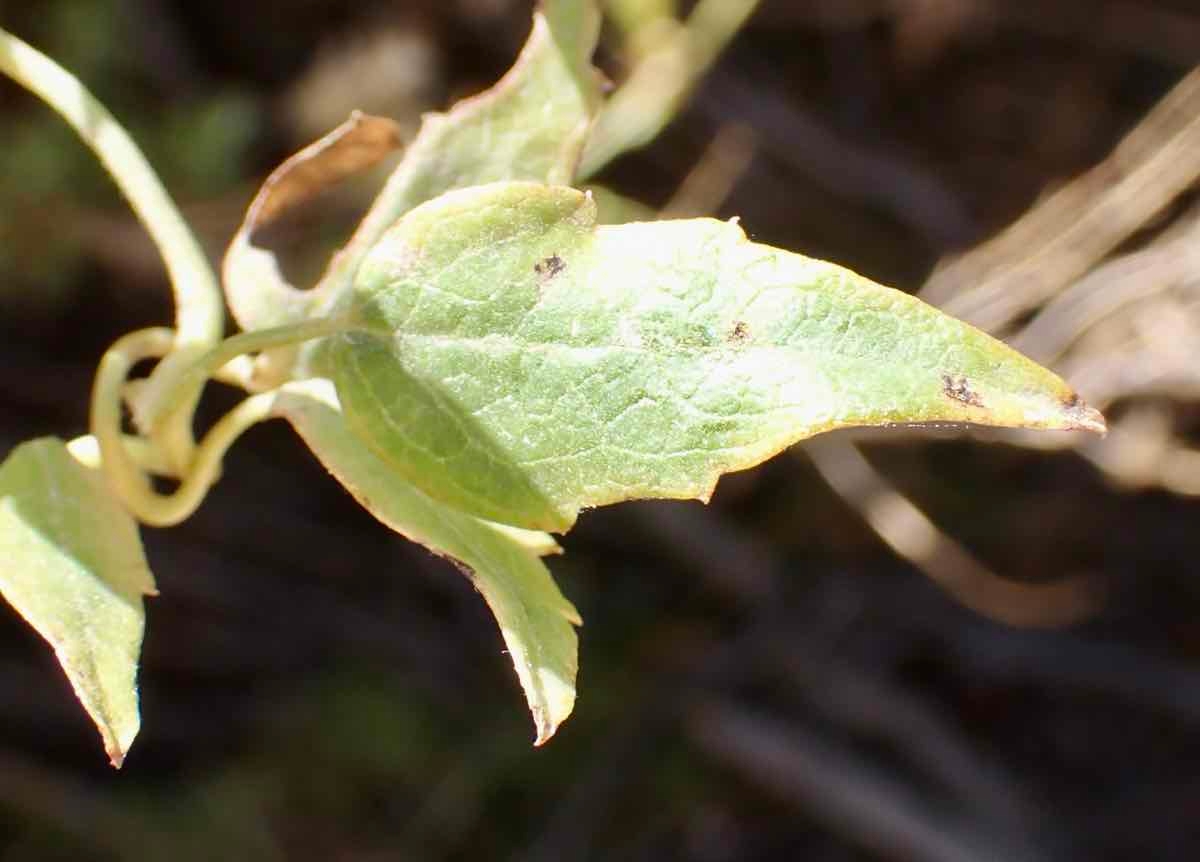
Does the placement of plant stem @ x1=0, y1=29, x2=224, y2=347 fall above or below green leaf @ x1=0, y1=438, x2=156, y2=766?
above

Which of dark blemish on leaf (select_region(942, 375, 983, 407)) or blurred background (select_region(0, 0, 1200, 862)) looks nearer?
dark blemish on leaf (select_region(942, 375, 983, 407))

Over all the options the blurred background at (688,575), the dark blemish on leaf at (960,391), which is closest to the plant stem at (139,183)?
the dark blemish on leaf at (960,391)

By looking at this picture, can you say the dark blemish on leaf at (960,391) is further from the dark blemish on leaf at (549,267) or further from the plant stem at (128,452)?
the plant stem at (128,452)

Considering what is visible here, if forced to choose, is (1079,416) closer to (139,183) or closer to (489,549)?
(489,549)

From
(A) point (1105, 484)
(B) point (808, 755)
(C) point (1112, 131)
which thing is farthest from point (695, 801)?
(C) point (1112, 131)

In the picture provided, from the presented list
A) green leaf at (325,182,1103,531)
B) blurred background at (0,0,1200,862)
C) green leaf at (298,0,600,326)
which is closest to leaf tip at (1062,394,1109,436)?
green leaf at (325,182,1103,531)

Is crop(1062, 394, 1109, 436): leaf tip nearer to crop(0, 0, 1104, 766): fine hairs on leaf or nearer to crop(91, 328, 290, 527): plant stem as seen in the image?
crop(0, 0, 1104, 766): fine hairs on leaf
